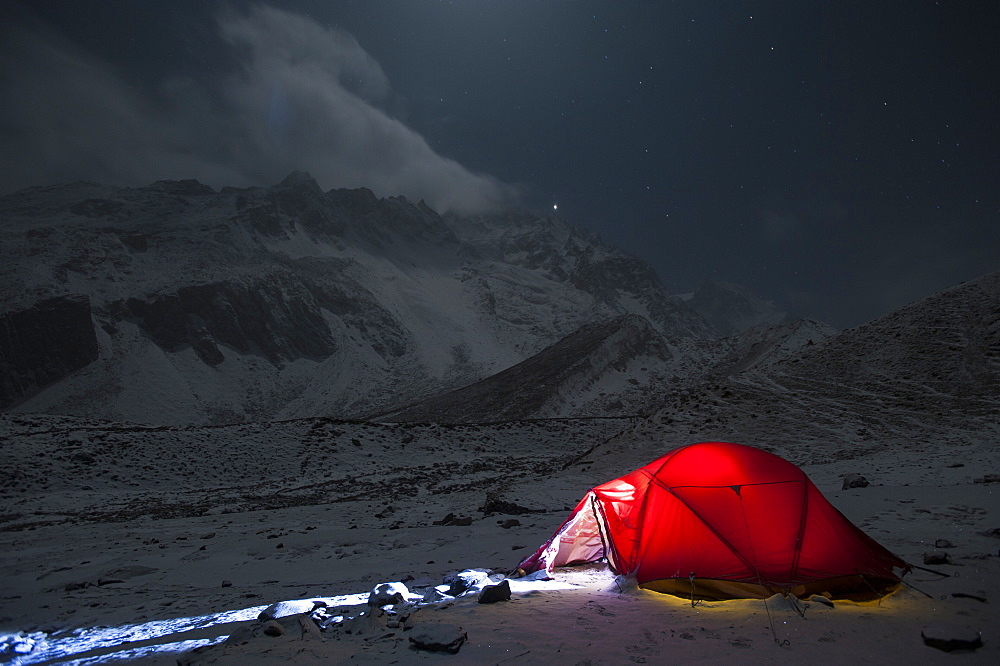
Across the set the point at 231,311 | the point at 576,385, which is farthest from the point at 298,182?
the point at 576,385

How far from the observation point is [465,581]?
270 inches

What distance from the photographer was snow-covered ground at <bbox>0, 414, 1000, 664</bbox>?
481 cm

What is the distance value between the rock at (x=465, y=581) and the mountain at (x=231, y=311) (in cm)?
6882

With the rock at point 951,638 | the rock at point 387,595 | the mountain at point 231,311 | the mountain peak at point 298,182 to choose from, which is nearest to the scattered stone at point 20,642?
the rock at point 387,595

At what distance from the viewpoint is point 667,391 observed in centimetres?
5319

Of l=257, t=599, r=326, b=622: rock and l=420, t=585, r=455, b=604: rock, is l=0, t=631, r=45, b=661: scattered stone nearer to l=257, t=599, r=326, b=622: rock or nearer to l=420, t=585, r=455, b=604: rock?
l=257, t=599, r=326, b=622: rock

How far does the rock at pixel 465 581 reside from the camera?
6664 mm

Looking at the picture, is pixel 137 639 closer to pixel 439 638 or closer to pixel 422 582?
pixel 422 582

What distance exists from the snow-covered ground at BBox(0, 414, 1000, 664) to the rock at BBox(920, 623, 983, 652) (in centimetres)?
7

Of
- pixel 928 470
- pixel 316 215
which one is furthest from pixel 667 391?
pixel 316 215

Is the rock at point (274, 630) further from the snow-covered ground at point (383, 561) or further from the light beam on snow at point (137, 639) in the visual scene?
the light beam on snow at point (137, 639)

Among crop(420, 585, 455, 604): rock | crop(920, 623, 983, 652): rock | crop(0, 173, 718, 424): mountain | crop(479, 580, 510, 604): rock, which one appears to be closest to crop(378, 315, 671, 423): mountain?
crop(0, 173, 718, 424): mountain

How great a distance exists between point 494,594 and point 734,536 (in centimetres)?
332

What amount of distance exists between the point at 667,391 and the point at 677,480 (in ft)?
160
